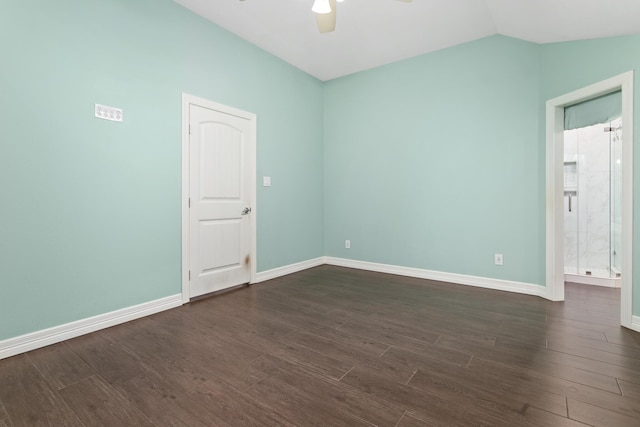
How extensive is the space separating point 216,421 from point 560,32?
13.2 feet

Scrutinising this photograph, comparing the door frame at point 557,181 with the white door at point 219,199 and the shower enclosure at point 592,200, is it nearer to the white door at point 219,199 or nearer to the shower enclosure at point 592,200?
the shower enclosure at point 592,200

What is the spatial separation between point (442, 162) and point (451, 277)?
148cm

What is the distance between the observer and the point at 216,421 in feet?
4.42

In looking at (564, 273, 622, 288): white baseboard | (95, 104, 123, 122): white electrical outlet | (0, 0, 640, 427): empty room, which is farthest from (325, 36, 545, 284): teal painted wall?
(95, 104, 123, 122): white electrical outlet

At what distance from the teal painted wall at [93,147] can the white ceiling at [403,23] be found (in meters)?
0.40

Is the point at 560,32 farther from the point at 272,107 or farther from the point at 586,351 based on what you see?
the point at 272,107

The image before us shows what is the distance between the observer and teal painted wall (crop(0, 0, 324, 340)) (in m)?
1.99

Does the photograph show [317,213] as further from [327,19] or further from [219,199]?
[327,19]

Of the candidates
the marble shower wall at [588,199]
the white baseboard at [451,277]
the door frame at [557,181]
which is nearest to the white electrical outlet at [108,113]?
the white baseboard at [451,277]

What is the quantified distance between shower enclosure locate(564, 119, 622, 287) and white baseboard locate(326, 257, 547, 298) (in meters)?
1.15

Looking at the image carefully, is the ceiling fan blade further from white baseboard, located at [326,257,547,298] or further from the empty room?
white baseboard, located at [326,257,547,298]

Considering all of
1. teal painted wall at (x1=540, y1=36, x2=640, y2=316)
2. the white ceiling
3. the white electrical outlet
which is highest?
the white ceiling

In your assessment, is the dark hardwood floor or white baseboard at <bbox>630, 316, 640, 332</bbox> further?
white baseboard at <bbox>630, 316, 640, 332</bbox>

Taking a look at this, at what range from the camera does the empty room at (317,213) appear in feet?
5.35
